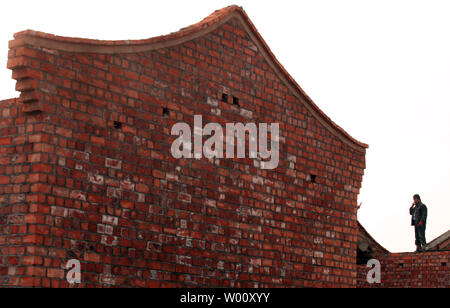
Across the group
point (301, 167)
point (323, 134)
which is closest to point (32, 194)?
point (301, 167)

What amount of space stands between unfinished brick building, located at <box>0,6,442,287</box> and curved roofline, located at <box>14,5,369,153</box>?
19mm

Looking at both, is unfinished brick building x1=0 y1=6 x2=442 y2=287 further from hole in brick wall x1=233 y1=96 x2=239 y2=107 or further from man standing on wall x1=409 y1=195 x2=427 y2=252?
man standing on wall x1=409 y1=195 x2=427 y2=252

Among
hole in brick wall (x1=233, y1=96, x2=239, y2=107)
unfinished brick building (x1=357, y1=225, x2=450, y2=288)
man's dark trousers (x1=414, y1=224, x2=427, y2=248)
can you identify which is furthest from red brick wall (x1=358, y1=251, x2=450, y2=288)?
hole in brick wall (x1=233, y1=96, x2=239, y2=107)

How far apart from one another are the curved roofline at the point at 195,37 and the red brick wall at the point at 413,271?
572cm

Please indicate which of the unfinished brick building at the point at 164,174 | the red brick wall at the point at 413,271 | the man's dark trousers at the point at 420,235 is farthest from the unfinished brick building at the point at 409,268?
the unfinished brick building at the point at 164,174

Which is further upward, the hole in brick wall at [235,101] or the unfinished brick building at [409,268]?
the hole in brick wall at [235,101]

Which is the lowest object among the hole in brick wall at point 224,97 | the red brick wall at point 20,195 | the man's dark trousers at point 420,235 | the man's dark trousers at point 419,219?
the red brick wall at point 20,195

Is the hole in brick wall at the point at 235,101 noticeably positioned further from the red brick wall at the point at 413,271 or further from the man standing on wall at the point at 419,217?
the red brick wall at the point at 413,271

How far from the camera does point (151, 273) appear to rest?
7.84 meters

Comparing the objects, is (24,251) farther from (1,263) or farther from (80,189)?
(80,189)

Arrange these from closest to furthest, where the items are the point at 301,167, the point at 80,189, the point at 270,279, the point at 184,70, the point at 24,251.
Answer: the point at 24,251
the point at 80,189
the point at 184,70
the point at 270,279
the point at 301,167

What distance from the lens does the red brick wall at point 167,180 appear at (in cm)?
689

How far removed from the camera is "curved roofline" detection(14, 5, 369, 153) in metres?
7.02
